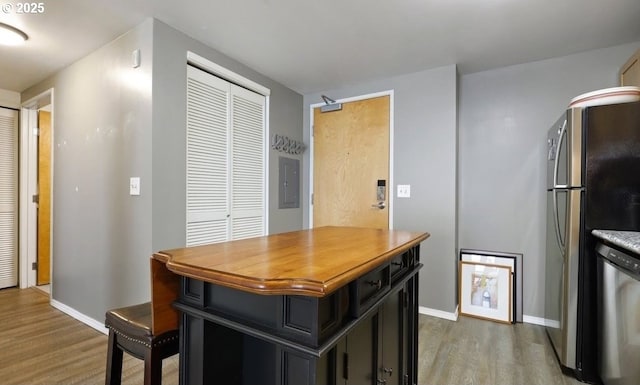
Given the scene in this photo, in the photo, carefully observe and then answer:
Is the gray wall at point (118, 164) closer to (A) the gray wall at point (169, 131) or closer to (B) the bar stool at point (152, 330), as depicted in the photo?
(A) the gray wall at point (169, 131)

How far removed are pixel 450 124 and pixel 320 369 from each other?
8.44 feet

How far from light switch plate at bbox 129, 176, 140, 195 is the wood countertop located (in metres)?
1.30

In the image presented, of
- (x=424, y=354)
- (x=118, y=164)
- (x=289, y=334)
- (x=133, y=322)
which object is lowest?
(x=424, y=354)

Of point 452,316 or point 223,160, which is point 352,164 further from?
point 452,316

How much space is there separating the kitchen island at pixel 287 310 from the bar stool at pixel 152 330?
2.9 inches

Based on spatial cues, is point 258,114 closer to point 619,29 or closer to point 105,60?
point 105,60

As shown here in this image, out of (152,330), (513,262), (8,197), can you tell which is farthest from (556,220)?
(8,197)

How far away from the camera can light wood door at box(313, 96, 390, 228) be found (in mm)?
3236

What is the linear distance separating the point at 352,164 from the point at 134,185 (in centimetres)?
208

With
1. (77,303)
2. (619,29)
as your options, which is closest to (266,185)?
(77,303)

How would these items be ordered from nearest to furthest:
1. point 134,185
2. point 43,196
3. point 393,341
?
point 393,341, point 134,185, point 43,196

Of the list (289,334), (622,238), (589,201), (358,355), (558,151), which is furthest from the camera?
(558,151)

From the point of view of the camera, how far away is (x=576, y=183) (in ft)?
6.21

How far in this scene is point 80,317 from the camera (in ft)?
9.07
